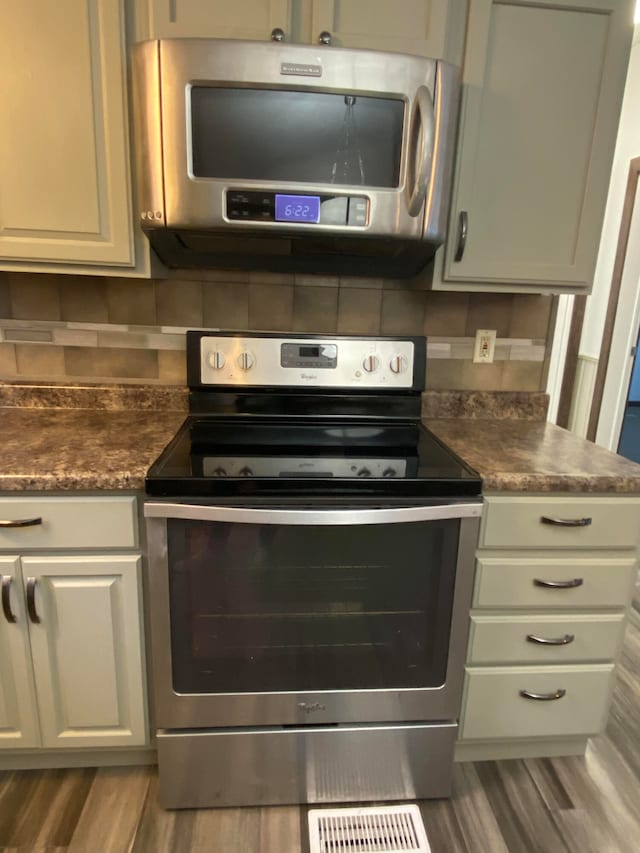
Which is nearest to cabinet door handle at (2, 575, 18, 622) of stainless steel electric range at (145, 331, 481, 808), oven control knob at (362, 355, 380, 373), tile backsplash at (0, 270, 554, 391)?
stainless steel electric range at (145, 331, 481, 808)

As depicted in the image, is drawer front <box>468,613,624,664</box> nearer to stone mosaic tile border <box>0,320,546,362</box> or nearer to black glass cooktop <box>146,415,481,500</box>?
black glass cooktop <box>146,415,481,500</box>

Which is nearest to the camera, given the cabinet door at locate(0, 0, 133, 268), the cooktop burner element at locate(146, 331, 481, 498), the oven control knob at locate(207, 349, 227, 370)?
the cabinet door at locate(0, 0, 133, 268)

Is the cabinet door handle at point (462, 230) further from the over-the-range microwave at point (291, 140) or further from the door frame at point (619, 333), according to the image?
the door frame at point (619, 333)

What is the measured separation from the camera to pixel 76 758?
1.38 m

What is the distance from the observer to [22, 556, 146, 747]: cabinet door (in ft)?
3.88

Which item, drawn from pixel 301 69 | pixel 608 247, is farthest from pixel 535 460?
pixel 608 247

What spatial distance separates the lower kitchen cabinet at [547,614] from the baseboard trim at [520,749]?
2 cm

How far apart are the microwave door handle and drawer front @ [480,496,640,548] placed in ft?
2.39

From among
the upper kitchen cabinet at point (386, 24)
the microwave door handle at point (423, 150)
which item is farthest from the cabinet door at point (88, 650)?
the upper kitchen cabinet at point (386, 24)

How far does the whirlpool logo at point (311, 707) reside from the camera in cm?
123

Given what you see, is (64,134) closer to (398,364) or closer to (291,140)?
(291,140)

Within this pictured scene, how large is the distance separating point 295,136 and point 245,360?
2.04 ft

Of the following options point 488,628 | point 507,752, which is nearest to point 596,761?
point 507,752

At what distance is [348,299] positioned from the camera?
1.65 metres
